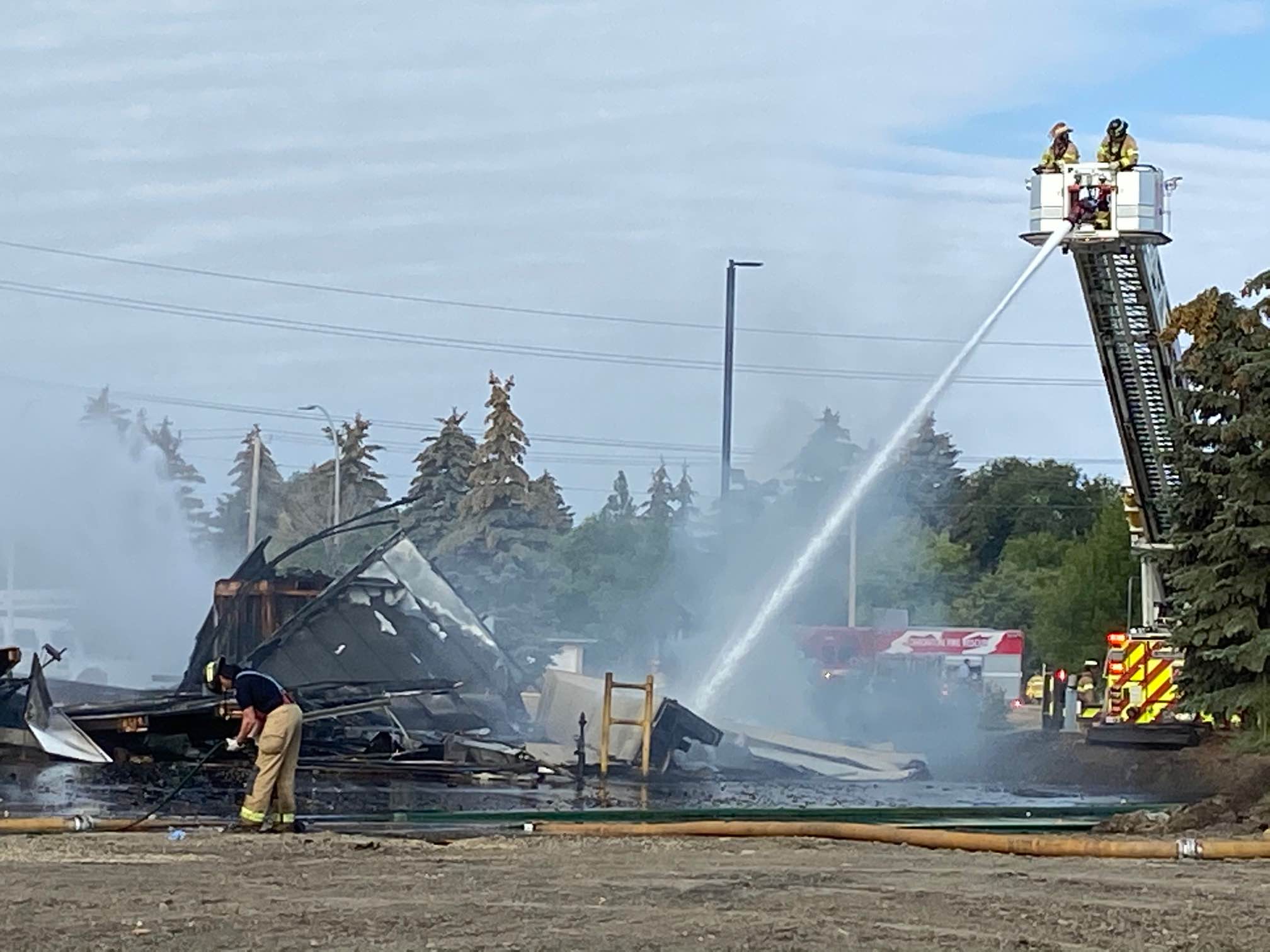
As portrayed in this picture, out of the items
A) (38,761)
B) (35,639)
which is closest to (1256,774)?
(38,761)

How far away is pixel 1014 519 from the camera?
80000 mm

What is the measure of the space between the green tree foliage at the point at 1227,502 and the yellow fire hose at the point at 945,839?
7.81m

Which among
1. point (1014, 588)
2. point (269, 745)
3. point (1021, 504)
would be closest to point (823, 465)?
point (269, 745)

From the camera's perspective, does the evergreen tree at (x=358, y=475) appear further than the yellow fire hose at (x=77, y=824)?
Yes

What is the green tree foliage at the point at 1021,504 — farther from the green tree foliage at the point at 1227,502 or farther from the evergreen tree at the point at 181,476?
the green tree foliage at the point at 1227,502

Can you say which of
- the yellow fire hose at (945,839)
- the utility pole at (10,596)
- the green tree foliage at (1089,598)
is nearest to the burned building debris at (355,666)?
the yellow fire hose at (945,839)

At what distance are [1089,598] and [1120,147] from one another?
107ft

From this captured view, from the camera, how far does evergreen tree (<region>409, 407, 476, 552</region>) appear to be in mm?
55969

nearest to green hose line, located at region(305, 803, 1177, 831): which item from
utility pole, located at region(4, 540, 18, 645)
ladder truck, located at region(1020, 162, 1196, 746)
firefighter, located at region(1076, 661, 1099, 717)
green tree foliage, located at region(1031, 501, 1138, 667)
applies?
ladder truck, located at region(1020, 162, 1196, 746)

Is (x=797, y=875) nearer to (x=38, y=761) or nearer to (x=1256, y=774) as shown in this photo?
(x=1256, y=774)

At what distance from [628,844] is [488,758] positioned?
690cm

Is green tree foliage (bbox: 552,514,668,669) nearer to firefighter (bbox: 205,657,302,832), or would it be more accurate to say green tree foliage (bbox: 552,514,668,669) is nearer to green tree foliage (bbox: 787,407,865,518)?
green tree foliage (bbox: 787,407,865,518)

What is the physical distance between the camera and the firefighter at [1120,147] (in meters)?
18.8

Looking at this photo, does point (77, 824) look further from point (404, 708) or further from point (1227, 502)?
point (1227, 502)
